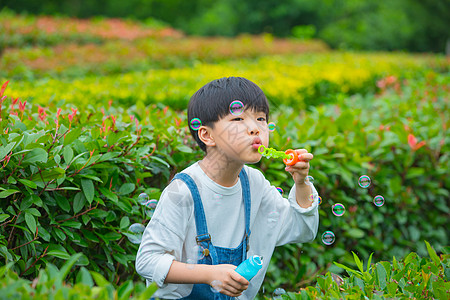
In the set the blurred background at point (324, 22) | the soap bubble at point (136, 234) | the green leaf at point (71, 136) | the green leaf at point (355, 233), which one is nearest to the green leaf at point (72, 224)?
the soap bubble at point (136, 234)

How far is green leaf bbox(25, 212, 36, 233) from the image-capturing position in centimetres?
191

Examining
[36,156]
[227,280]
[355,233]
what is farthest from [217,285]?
[355,233]

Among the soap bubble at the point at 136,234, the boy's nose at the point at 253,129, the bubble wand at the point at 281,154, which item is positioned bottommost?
the soap bubble at the point at 136,234

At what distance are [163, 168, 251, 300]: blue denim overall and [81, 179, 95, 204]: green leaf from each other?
444 millimetres

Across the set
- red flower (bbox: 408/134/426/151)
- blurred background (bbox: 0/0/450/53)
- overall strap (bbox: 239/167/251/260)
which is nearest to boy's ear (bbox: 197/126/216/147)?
overall strap (bbox: 239/167/251/260)

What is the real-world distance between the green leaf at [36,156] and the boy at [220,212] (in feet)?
1.74

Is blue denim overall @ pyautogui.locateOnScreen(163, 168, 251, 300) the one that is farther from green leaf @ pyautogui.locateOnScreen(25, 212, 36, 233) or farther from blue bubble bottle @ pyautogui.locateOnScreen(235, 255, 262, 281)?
green leaf @ pyautogui.locateOnScreen(25, 212, 36, 233)

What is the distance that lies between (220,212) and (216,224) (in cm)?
5

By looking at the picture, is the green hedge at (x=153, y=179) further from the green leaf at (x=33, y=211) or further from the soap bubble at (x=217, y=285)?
the soap bubble at (x=217, y=285)

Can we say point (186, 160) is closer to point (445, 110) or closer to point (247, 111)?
point (247, 111)

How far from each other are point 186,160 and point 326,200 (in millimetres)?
1080

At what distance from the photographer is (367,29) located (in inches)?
867

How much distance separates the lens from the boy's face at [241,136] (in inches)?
68.1

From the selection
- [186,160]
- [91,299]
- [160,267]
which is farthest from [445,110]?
[91,299]
